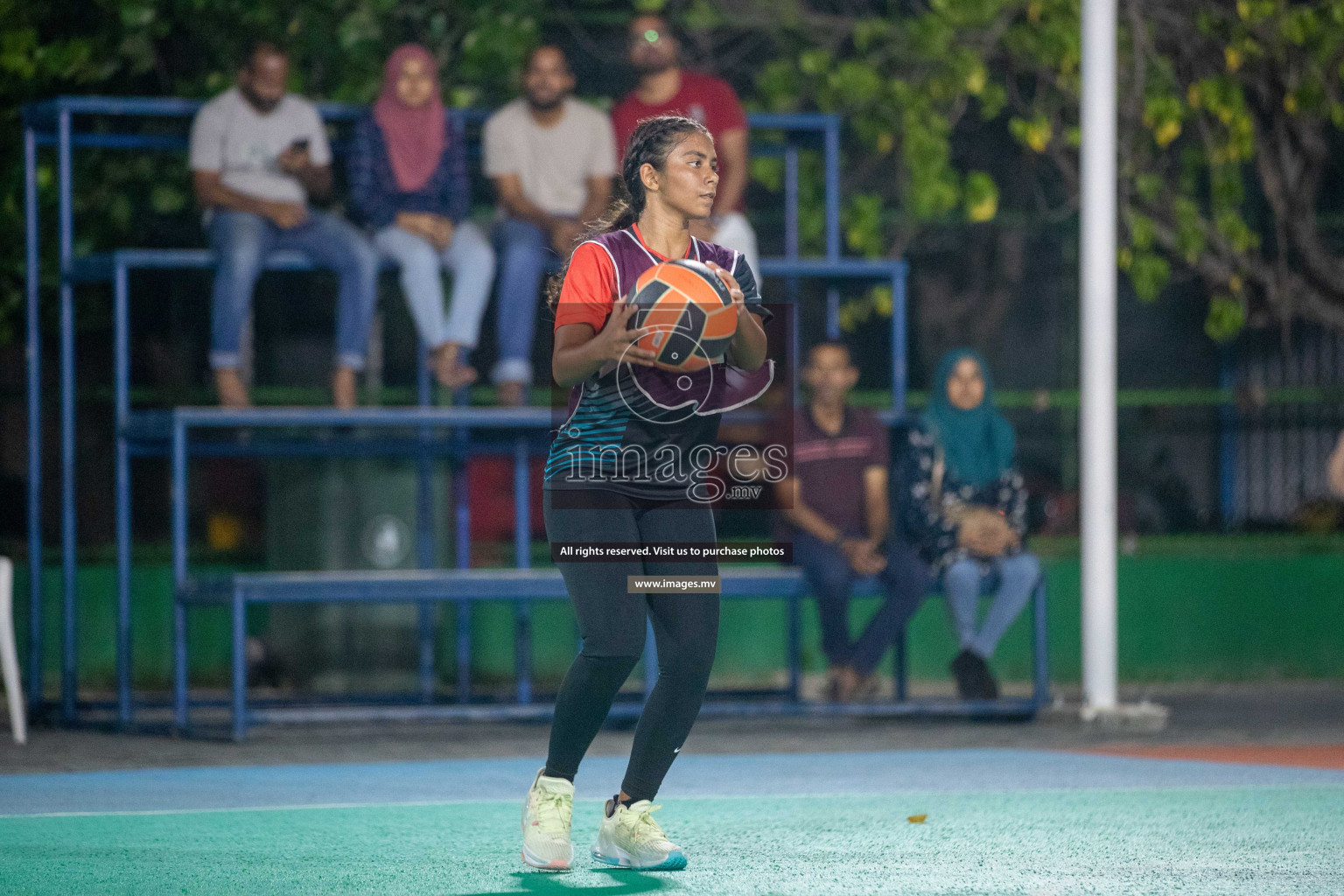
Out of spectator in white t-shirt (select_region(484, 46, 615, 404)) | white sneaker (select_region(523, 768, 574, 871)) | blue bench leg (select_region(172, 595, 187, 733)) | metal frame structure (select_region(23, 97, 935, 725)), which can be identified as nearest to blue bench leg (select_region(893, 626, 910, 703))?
metal frame structure (select_region(23, 97, 935, 725))

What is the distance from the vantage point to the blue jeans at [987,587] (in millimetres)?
9555

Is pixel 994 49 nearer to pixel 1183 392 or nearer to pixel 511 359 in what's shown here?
pixel 1183 392

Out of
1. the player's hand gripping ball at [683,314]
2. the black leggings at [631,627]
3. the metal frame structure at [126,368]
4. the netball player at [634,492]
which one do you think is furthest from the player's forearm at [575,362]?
the metal frame structure at [126,368]

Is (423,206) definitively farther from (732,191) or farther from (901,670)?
(901,670)

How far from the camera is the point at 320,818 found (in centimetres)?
613

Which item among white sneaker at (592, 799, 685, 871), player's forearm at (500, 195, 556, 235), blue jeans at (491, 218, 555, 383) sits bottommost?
white sneaker at (592, 799, 685, 871)

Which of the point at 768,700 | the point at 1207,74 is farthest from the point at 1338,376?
the point at 768,700

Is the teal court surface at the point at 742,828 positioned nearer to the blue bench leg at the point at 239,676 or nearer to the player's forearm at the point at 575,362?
the blue bench leg at the point at 239,676

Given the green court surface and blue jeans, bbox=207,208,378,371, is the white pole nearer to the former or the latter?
the green court surface

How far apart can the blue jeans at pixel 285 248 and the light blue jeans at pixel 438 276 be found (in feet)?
0.49

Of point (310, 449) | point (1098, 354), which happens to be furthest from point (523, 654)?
point (1098, 354)

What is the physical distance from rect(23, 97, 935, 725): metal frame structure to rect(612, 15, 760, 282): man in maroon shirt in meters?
0.35

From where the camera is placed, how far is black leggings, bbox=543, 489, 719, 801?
16.1ft

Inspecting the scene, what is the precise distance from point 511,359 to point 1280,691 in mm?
5426
